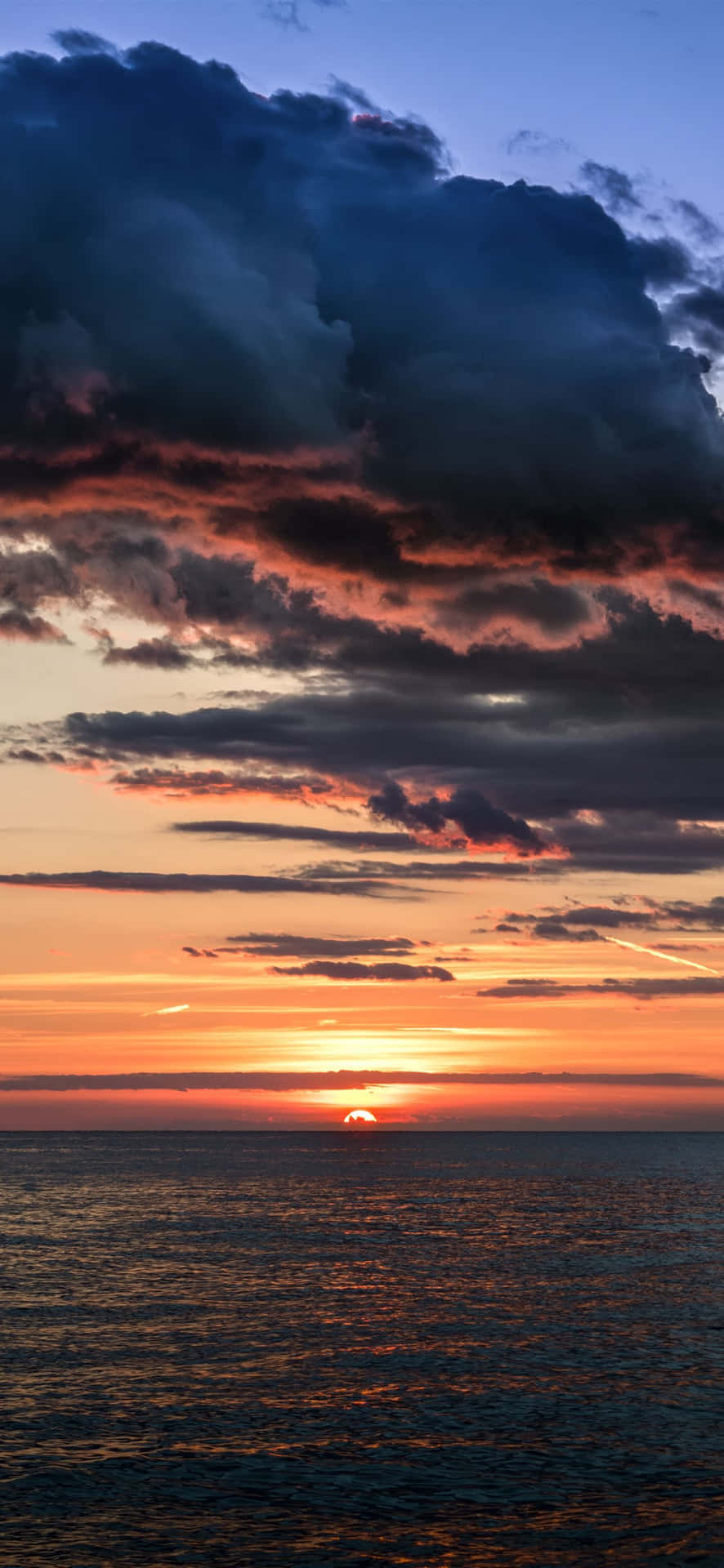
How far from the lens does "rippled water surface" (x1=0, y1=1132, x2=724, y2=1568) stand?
3306cm

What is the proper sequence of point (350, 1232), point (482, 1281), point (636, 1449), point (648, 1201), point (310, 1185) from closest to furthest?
point (636, 1449) < point (482, 1281) < point (350, 1232) < point (648, 1201) < point (310, 1185)

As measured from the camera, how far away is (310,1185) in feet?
648

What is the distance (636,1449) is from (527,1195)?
136 meters

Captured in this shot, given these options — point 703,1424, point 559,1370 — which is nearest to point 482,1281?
point 559,1370

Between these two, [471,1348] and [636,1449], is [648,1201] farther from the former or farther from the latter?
[636,1449]

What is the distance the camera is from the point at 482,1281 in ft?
276

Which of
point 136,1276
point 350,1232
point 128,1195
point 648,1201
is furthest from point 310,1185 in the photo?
point 136,1276

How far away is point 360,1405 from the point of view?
48.4 m

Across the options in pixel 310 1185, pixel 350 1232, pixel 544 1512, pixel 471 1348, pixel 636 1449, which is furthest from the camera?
pixel 310 1185

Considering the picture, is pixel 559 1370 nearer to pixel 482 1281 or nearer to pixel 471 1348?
pixel 471 1348

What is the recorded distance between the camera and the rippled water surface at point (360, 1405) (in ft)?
108

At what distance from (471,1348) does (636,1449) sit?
19.7 m

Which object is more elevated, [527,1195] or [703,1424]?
[703,1424]

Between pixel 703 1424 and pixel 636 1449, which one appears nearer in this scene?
pixel 636 1449
